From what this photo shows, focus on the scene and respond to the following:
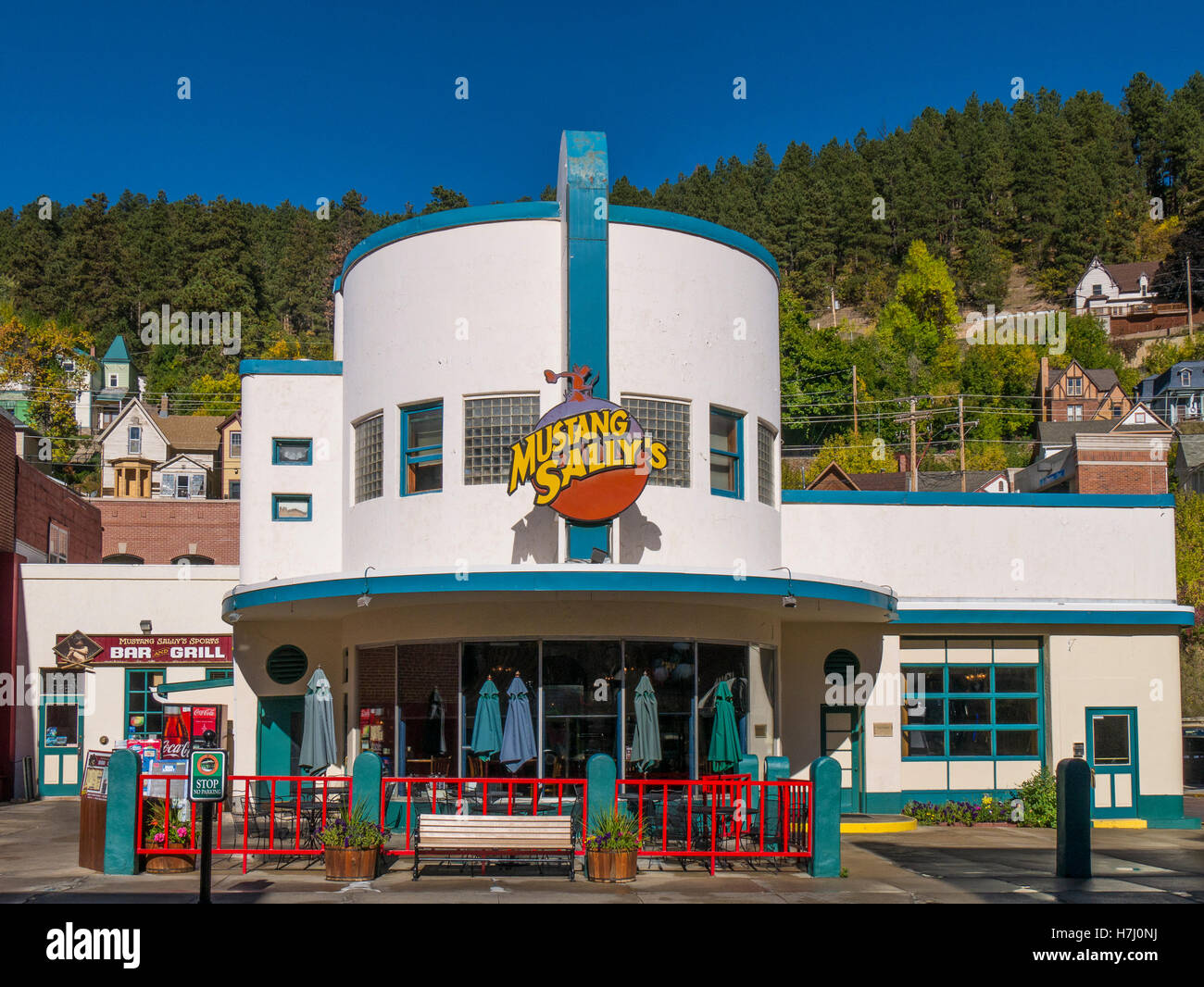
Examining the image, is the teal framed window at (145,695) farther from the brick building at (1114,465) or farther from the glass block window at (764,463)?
the brick building at (1114,465)

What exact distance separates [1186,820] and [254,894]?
19.2 metres

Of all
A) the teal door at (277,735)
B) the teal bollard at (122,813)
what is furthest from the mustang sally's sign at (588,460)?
the teal door at (277,735)

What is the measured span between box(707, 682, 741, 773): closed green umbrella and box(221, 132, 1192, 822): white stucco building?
1.33 ft

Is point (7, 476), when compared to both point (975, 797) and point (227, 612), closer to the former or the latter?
point (227, 612)

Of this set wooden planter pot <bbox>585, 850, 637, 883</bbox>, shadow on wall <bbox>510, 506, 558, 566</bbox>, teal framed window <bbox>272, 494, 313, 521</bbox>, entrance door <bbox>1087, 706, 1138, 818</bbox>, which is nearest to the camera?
wooden planter pot <bbox>585, 850, 637, 883</bbox>

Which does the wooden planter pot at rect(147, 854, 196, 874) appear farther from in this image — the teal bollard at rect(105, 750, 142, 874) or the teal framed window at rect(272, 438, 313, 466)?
the teal framed window at rect(272, 438, 313, 466)

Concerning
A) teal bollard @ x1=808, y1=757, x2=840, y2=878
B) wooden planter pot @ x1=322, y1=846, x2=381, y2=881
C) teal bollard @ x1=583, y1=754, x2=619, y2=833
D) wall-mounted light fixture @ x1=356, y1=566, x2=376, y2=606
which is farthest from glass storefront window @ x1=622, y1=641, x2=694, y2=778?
wooden planter pot @ x1=322, y1=846, x2=381, y2=881

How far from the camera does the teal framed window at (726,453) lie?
22547 mm

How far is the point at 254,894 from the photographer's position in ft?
50.7

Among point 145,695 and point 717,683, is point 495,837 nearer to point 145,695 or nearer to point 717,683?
point 717,683

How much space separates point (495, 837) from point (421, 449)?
7.39 m

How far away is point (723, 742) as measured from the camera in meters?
20.9

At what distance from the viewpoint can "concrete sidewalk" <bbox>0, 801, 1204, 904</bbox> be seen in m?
15.6

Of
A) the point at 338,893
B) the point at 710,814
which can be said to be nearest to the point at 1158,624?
the point at 710,814
